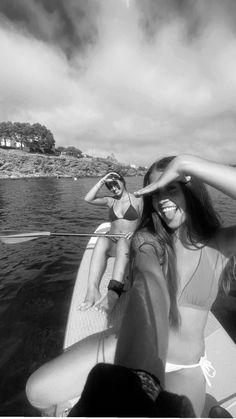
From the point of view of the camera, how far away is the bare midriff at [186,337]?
1.87m

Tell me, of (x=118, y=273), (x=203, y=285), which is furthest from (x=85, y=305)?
(x=203, y=285)

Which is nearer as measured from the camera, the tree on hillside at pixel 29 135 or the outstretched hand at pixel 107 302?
the outstretched hand at pixel 107 302

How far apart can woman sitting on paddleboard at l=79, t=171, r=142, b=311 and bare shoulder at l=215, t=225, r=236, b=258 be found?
2073 mm

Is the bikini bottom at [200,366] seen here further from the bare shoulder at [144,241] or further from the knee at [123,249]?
the knee at [123,249]

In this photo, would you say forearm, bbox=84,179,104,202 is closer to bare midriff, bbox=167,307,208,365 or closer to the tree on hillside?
bare midriff, bbox=167,307,208,365

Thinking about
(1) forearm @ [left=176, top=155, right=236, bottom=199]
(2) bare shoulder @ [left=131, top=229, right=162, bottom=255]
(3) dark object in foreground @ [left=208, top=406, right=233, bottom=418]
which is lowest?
(3) dark object in foreground @ [left=208, top=406, right=233, bottom=418]

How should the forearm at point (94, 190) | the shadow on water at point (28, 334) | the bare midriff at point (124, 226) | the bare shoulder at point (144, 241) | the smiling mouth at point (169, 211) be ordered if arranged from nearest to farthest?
the smiling mouth at point (169, 211) < the bare shoulder at point (144, 241) < the shadow on water at point (28, 334) < the bare midriff at point (124, 226) < the forearm at point (94, 190)

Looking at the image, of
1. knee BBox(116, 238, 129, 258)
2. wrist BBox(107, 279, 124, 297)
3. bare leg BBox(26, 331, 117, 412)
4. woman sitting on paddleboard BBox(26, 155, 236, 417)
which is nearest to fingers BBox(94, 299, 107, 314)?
wrist BBox(107, 279, 124, 297)

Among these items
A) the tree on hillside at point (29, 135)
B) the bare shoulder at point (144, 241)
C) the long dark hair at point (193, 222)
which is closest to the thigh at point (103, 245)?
the bare shoulder at point (144, 241)

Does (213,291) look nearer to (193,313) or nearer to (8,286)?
(193,313)

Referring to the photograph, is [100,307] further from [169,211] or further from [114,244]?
[169,211]

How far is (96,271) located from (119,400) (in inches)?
122

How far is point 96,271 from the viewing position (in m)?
3.90

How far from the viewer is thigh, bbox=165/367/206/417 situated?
1.76m
